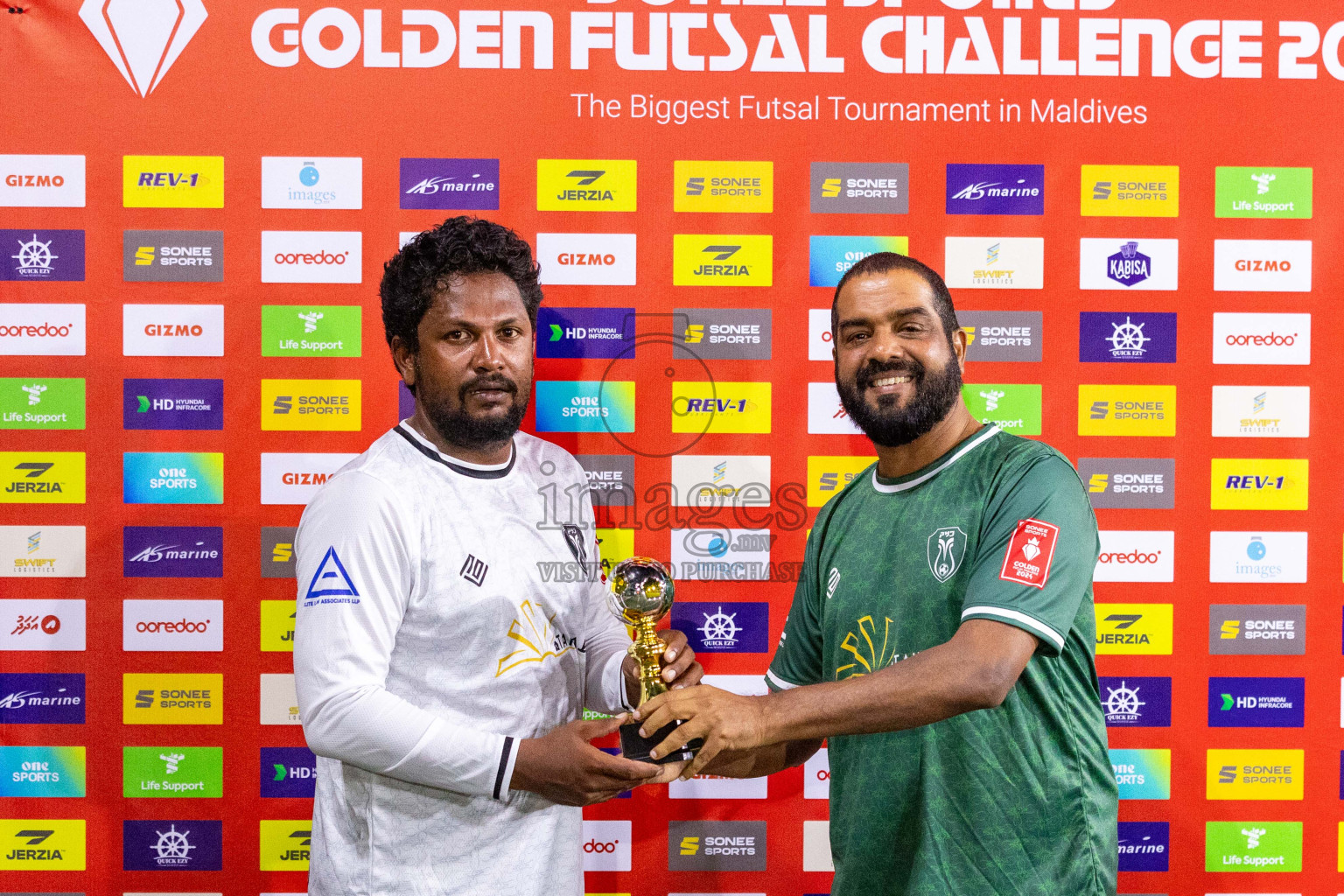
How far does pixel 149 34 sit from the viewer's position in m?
2.53

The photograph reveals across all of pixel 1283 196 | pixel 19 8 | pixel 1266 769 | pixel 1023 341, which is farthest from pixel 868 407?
pixel 19 8

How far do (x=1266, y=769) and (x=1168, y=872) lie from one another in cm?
44

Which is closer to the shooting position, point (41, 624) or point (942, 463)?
point (942, 463)

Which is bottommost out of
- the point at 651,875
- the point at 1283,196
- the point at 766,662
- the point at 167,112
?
the point at 651,875

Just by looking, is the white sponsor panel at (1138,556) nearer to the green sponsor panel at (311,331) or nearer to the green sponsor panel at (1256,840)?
the green sponsor panel at (1256,840)

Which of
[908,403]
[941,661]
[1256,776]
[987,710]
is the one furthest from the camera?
[1256,776]

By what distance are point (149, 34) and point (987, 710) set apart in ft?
9.55

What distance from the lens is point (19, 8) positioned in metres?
2.54

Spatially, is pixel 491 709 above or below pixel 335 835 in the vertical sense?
above

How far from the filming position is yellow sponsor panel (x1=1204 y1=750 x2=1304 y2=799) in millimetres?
2625

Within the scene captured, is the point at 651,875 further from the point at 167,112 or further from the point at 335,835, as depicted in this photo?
the point at 167,112

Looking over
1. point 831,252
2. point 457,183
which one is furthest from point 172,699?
point 831,252

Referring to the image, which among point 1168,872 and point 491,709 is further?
point 1168,872

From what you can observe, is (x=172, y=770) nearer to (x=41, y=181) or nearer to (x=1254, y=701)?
(x=41, y=181)
